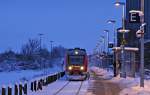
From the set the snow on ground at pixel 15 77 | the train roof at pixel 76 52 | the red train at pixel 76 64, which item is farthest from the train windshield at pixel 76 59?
the snow on ground at pixel 15 77

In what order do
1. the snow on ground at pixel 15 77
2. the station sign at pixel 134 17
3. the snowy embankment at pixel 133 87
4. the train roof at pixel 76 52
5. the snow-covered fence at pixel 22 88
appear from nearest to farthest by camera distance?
the snow-covered fence at pixel 22 88, the snowy embankment at pixel 133 87, the station sign at pixel 134 17, the snow on ground at pixel 15 77, the train roof at pixel 76 52

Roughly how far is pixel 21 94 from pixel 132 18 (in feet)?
33.2

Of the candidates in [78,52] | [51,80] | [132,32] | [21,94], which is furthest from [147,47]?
[132,32]

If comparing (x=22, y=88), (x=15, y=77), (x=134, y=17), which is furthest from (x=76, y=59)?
(x=22, y=88)

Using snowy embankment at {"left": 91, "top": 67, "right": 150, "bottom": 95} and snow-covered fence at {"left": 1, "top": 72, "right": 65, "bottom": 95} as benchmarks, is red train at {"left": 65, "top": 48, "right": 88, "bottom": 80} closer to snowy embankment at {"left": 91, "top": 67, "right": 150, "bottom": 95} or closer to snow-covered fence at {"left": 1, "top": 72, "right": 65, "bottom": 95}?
snowy embankment at {"left": 91, "top": 67, "right": 150, "bottom": 95}

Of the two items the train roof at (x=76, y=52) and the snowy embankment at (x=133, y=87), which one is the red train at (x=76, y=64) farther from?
the snowy embankment at (x=133, y=87)

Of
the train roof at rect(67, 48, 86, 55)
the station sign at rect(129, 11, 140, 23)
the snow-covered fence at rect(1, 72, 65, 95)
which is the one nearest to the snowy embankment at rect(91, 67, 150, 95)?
the station sign at rect(129, 11, 140, 23)

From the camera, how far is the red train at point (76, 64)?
5707 centimetres

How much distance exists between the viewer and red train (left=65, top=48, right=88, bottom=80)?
57069mm

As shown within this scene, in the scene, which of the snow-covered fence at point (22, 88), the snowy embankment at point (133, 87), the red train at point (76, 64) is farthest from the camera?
the red train at point (76, 64)

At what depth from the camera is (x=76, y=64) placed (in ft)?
189

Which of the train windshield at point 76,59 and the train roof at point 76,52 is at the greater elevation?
the train roof at point 76,52

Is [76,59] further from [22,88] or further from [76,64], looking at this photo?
[22,88]

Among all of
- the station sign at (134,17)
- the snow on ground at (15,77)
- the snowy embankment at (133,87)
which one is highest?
the station sign at (134,17)
